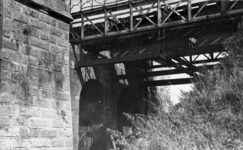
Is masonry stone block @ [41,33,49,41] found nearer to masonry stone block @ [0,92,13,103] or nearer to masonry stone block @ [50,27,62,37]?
masonry stone block @ [50,27,62,37]

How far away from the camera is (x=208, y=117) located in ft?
31.9

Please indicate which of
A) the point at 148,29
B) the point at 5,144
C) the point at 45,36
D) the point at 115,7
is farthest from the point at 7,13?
the point at 115,7

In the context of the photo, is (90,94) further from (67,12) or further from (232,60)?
(67,12)

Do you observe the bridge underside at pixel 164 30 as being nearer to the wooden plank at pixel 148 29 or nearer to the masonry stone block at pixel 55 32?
the wooden plank at pixel 148 29

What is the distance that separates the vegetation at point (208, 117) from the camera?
801cm

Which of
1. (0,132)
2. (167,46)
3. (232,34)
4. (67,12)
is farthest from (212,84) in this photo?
(0,132)

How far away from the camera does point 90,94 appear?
1545 cm

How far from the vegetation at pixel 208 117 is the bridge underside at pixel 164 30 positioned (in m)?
0.97

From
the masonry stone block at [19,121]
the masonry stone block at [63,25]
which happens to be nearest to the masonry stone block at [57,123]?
the masonry stone block at [19,121]

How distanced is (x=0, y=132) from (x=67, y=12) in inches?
118

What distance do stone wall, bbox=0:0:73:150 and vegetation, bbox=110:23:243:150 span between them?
9.06 ft

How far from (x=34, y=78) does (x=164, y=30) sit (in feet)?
20.5

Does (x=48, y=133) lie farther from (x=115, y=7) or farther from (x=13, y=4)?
(x=115, y=7)

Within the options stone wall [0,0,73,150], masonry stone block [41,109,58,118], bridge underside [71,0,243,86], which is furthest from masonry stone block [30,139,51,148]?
bridge underside [71,0,243,86]
